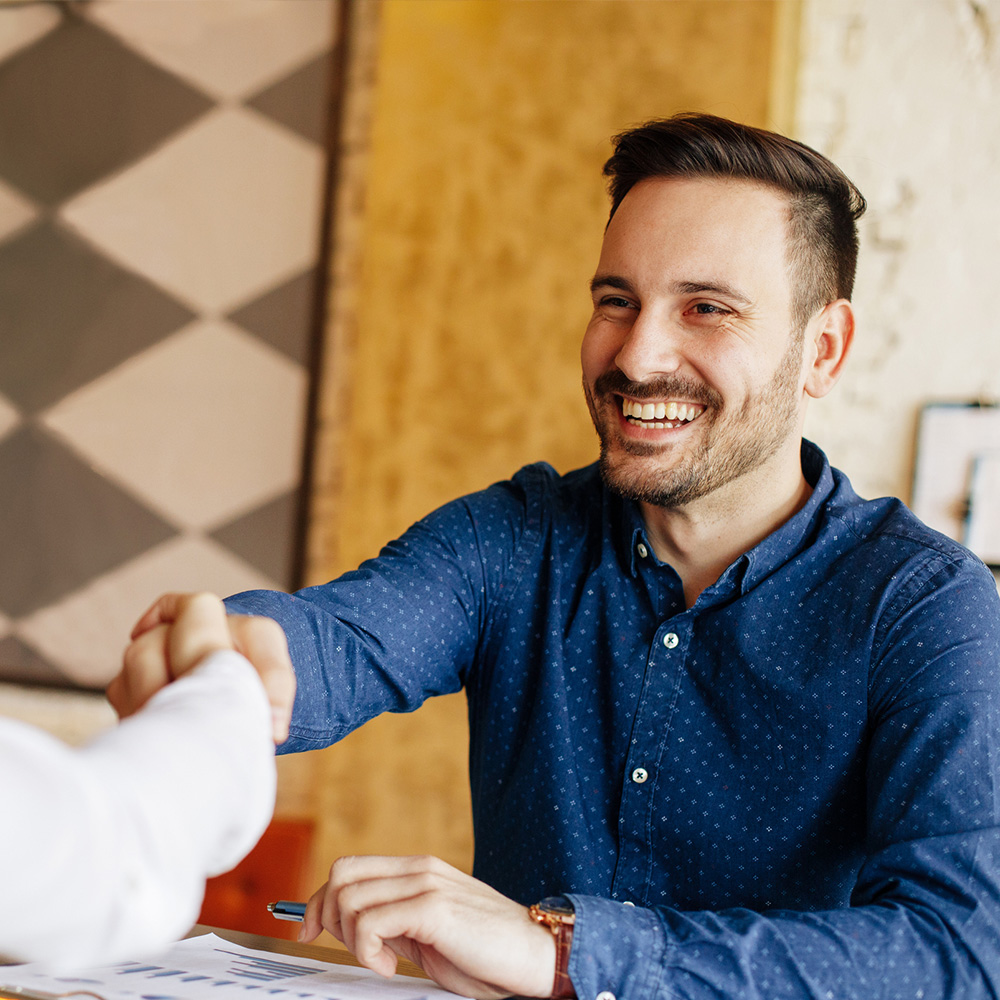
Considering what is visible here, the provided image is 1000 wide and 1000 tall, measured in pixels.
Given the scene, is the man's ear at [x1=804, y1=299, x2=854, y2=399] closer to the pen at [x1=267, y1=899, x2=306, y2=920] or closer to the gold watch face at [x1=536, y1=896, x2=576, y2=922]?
the gold watch face at [x1=536, y1=896, x2=576, y2=922]

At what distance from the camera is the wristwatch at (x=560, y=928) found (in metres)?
0.79

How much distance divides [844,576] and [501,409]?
3.94 ft

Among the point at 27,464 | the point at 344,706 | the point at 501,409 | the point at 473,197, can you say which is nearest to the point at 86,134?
the point at 27,464

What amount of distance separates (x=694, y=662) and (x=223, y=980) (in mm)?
618

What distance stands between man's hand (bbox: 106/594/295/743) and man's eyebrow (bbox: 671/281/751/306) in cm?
69

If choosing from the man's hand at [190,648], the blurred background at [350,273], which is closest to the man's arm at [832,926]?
the man's hand at [190,648]

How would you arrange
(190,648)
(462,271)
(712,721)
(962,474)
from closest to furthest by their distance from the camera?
(190,648) < (712,721) < (962,474) < (462,271)

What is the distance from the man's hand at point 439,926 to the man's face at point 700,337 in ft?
1.91

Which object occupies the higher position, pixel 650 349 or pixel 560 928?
pixel 650 349

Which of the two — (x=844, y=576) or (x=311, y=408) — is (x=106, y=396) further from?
(x=844, y=576)

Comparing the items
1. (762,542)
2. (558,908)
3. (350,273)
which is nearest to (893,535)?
(762,542)

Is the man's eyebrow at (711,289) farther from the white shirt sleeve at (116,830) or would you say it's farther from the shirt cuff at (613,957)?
the white shirt sleeve at (116,830)

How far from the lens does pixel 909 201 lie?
198cm

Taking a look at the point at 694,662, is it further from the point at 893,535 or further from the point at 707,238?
the point at 707,238
